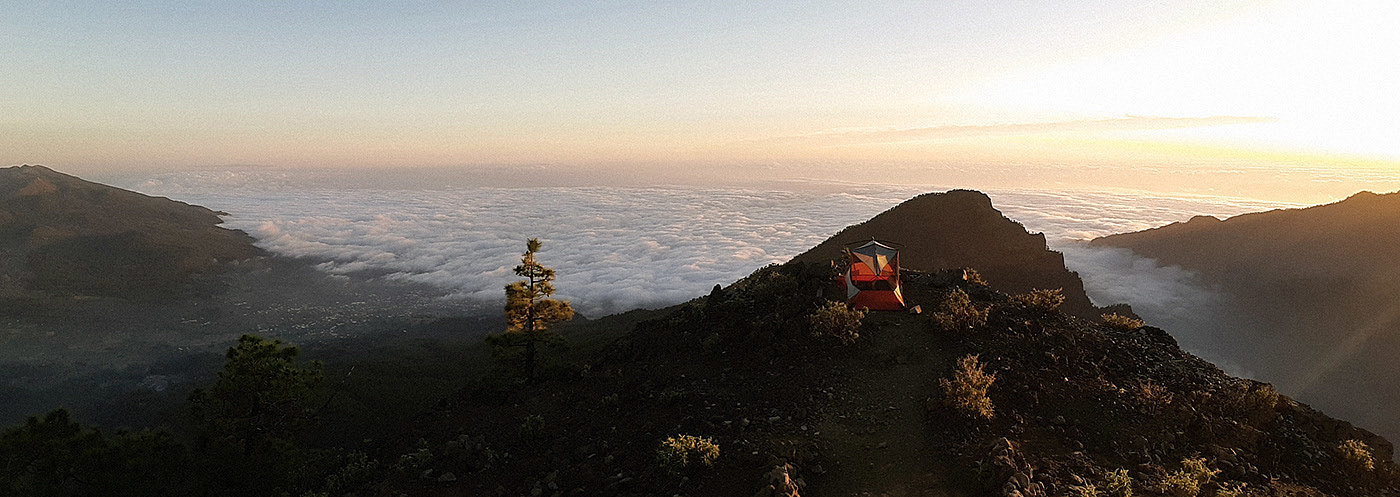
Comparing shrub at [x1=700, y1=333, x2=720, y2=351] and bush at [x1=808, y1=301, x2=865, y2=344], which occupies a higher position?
bush at [x1=808, y1=301, x2=865, y2=344]

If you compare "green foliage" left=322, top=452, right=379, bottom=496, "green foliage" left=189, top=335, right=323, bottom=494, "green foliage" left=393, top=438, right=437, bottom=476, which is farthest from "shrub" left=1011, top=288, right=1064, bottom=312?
"green foliage" left=189, top=335, right=323, bottom=494

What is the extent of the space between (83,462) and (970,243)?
271 ft

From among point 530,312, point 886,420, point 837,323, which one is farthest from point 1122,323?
point 530,312

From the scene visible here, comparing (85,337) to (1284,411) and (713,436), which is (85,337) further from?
(1284,411)

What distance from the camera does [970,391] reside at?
14.4 metres

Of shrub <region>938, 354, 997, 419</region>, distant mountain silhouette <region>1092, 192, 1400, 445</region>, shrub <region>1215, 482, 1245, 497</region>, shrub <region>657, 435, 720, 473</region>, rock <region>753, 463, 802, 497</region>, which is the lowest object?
distant mountain silhouette <region>1092, 192, 1400, 445</region>

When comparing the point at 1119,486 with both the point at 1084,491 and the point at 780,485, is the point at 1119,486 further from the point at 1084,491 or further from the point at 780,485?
the point at 780,485

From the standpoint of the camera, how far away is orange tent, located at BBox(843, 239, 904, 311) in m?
20.5

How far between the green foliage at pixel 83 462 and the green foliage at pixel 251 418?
1109mm

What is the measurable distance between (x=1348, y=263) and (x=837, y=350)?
169 meters

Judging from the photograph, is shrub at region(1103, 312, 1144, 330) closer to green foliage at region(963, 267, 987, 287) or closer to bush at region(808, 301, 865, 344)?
green foliage at region(963, 267, 987, 287)

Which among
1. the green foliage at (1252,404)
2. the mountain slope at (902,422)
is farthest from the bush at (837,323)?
the green foliage at (1252,404)

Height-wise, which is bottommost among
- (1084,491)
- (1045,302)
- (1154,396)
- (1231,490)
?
(1231,490)

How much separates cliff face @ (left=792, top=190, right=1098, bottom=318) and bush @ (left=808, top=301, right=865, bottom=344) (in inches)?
2160
